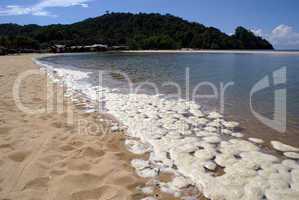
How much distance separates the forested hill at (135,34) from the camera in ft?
306

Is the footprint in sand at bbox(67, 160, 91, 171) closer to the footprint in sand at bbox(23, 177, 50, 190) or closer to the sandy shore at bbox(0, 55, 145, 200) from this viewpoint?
the sandy shore at bbox(0, 55, 145, 200)

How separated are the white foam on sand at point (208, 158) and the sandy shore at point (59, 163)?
362 mm

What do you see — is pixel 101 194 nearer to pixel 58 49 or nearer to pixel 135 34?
pixel 58 49

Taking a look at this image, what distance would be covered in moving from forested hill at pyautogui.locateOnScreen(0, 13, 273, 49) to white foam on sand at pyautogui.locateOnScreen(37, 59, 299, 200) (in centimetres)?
7523

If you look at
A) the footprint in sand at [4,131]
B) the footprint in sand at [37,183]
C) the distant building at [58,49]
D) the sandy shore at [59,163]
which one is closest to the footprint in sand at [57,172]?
the sandy shore at [59,163]

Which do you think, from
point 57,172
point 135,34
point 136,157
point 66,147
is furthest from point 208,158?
point 135,34

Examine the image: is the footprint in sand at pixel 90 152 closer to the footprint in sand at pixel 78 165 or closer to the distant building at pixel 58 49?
the footprint in sand at pixel 78 165

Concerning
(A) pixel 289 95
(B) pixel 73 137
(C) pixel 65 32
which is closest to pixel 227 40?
(C) pixel 65 32

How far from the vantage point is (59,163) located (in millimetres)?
3457

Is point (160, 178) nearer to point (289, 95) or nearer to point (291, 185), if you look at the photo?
point (291, 185)

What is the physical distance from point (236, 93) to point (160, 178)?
6.92 m

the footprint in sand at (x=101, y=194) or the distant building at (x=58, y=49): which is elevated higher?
the distant building at (x=58, y=49)

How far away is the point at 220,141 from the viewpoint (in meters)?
4.38

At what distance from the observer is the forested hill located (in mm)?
93188
